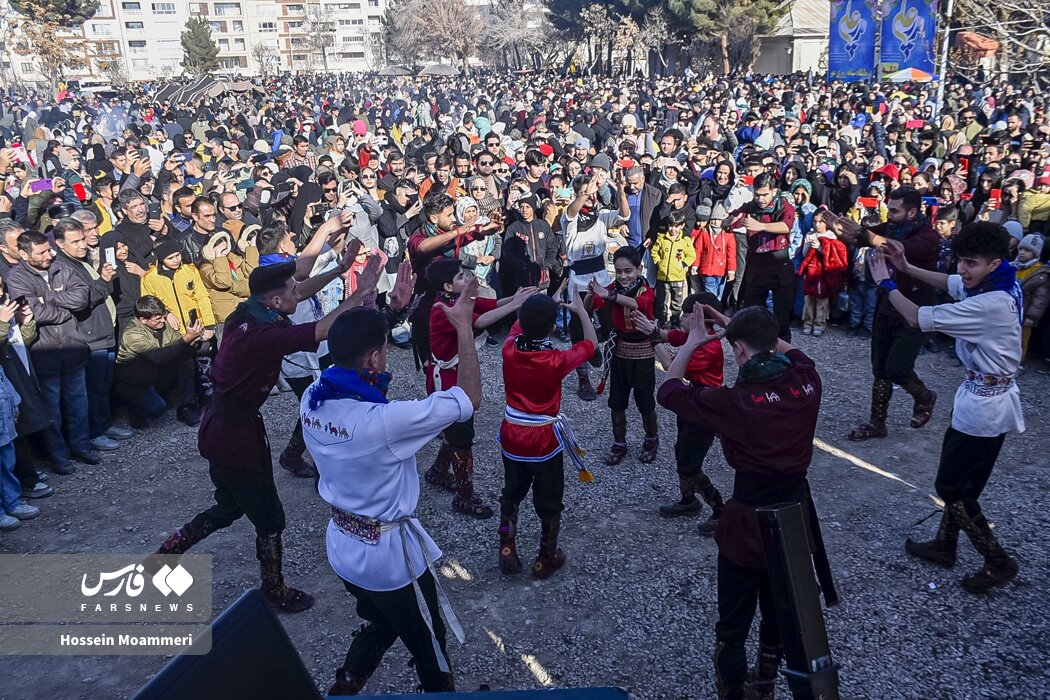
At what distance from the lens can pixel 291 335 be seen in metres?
3.70

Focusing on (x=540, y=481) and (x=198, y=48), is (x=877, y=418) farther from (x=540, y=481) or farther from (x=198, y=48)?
(x=198, y=48)

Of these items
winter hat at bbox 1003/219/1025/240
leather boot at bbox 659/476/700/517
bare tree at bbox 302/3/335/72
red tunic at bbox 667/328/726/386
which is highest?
bare tree at bbox 302/3/335/72

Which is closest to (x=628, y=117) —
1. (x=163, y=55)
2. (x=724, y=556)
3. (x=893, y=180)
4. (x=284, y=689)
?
(x=893, y=180)

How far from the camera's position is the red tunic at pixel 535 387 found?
432 cm

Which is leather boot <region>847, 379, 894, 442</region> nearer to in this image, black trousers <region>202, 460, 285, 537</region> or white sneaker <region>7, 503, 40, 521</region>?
black trousers <region>202, 460, 285, 537</region>

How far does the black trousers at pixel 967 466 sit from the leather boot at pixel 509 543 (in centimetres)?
248

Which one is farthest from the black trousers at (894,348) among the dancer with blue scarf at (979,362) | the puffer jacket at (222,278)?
the puffer jacket at (222,278)

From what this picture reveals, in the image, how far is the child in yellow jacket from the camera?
8.70 meters

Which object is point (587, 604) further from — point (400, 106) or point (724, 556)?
point (400, 106)

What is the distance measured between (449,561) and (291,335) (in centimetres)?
203

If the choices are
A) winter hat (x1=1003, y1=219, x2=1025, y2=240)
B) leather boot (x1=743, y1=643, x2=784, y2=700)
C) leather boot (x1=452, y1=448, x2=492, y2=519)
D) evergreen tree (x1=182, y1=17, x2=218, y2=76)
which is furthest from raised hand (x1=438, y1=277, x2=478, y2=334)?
evergreen tree (x1=182, y1=17, x2=218, y2=76)

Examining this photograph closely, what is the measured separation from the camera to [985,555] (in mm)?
4359

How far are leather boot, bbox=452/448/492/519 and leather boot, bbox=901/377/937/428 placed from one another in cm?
366

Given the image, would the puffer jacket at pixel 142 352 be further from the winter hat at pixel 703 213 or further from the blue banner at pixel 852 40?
the blue banner at pixel 852 40
